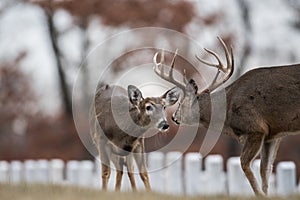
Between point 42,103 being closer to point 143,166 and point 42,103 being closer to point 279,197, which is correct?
point 143,166

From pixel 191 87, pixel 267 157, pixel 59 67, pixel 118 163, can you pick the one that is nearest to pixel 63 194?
pixel 118 163

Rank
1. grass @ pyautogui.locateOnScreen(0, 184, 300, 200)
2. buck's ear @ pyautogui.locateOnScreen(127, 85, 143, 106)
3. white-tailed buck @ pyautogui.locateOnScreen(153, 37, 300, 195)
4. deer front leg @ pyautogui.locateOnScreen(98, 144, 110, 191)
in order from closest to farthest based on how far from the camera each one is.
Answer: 1. grass @ pyautogui.locateOnScreen(0, 184, 300, 200)
2. white-tailed buck @ pyautogui.locateOnScreen(153, 37, 300, 195)
3. buck's ear @ pyautogui.locateOnScreen(127, 85, 143, 106)
4. deer front leg @ pyautogui.locateOnScreen(98, 144, 110, 191)

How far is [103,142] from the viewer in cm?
1057

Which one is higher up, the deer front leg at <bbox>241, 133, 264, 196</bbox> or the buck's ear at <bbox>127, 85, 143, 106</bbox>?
the buck's ear at <bbox>127, 85, 143, 106</bbox>

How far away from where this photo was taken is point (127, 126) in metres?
10.5

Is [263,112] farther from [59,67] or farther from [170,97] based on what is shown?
[59,67]

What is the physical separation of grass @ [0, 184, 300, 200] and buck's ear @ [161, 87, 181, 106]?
1.62 metres

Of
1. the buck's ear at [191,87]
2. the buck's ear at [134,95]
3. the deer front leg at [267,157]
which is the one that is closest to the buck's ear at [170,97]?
the buck's ear at [134,95]

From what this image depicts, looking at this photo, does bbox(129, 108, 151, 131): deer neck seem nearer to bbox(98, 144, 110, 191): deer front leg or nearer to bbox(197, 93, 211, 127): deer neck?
bbox(98, 144, 110, 191): deer front leg

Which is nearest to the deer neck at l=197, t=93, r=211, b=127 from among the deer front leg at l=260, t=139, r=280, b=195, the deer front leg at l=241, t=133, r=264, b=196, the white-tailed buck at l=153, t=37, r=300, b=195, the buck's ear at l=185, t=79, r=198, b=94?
the buck's ear at l=185, t=79, r=198, b=94

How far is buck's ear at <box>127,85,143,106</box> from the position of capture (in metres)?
10.2

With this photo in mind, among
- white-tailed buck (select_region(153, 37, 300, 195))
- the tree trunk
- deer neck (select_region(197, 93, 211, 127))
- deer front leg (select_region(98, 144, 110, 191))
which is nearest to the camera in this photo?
white-tailed buck (select_region(153, 37, 300, 195))

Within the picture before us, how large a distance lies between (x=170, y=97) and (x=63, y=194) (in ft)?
7.92

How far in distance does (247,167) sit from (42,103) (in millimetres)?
12787
